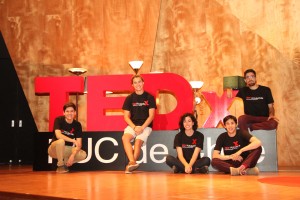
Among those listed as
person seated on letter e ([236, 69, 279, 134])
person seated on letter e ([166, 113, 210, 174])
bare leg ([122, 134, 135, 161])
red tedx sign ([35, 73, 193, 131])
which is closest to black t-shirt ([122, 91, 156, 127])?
bare leg ([122, 134, 135, 161])

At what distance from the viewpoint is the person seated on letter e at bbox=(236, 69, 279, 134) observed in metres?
5.81

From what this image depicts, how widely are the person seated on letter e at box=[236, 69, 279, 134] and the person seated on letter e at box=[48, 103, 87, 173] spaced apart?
2.51 m

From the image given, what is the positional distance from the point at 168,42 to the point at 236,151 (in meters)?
4.76

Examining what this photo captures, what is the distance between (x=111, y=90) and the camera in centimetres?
681

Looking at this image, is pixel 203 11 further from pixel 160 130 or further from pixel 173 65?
pixel 160 130

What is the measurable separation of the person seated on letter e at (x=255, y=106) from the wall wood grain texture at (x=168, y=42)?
2.55 meters

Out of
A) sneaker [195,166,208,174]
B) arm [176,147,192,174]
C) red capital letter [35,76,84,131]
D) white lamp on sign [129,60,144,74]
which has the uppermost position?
white lamp on sign [129,60,144,74]

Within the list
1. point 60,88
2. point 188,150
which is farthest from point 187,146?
point 60,88

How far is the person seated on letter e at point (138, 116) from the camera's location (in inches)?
226

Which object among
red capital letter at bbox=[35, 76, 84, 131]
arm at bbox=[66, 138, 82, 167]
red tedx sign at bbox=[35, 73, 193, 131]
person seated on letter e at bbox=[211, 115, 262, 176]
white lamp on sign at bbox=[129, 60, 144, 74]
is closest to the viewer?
person seated on letter e at bbox=[211, 115, 262, 176]

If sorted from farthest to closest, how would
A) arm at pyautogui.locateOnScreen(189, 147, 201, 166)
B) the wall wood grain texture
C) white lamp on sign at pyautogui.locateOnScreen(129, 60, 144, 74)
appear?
the wall wood grain texture, white lamp on sign at pyautogui.locateOnScreen(129, 60, 144, 74), arm at pyautogui.locateOnScreen(189, 147, 201, 166)

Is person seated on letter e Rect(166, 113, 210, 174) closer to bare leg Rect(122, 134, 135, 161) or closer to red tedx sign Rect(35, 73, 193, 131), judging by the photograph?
bare leg Rect(122, 134, 135, 161)

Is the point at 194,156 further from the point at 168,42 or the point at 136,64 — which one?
the point at 168,42

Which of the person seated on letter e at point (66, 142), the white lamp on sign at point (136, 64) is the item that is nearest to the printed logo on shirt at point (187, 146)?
the person seated on letter e at point (66, 142)
